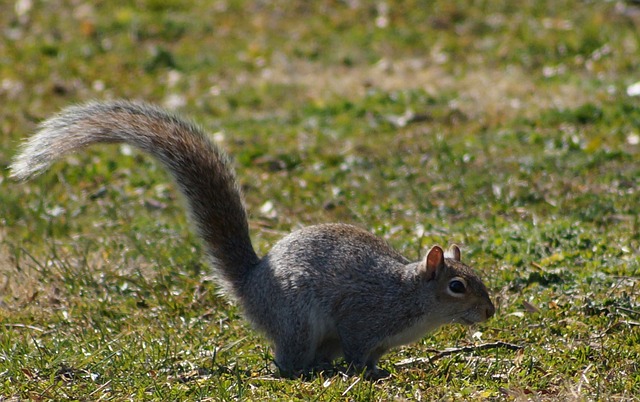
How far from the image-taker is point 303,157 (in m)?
8.08

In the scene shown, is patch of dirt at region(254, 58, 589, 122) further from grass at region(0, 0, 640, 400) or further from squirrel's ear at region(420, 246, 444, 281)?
squirrel's ear at region(420, 246, 444, 281)

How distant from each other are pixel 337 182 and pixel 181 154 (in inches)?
113

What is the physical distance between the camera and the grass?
4.52 m

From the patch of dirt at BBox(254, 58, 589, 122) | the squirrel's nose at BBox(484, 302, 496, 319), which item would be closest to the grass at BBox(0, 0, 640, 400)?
the patch of dirt at BBox(254, 58, 589, 122)

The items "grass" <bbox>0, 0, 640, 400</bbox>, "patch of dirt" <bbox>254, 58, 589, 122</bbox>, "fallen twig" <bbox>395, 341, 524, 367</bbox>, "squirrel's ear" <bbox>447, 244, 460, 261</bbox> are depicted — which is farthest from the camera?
"patch of dirt" <bbox>254, 58, 589, 122</bbox>

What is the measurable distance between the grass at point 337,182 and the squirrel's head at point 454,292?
18 cm

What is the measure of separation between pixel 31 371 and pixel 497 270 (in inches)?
97.5

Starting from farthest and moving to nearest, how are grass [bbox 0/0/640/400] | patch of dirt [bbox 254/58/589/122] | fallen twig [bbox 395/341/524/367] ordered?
patch of dirt [bbox 254/58/589/122] → fallen twig [bbox 395/341/524/367] → grass [bbox 0/0/640/400]

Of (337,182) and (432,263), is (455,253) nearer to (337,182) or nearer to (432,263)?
(432,263)

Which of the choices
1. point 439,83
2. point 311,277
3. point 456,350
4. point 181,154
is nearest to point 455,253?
point 456,350

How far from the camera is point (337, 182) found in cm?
754

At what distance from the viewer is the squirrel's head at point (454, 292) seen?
15.1 feet

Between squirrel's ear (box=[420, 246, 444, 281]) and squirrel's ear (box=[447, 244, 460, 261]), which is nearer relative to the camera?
squirrel's ear (box=[420, 246, 444, 281])

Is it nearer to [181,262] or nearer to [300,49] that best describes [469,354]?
[181,262]
